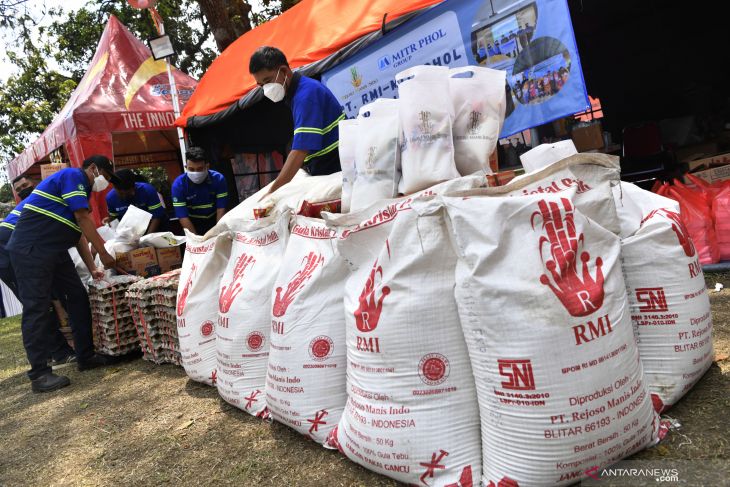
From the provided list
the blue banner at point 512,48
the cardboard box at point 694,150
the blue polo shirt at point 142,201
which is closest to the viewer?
the blue banner at point 512,48

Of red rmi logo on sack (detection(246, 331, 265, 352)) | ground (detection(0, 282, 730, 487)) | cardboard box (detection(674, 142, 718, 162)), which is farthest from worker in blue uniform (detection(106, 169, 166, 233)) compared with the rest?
cardboard box (detection(674, 142, 718, 162))

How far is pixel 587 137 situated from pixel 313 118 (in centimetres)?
441

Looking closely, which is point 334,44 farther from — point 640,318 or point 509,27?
point 640,318

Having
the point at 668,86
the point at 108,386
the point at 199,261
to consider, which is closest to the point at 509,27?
the point at 199,261

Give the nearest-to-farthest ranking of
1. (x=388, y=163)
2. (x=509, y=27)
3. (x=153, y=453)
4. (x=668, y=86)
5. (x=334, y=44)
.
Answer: (x=388, y=163) < (x=153, y=453) < (x=509, y=27) < (x=334, y=44) < (x=668, y=86)

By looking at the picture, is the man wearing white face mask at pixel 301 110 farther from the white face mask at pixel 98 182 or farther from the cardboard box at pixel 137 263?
the cardboard box at pixel 137 263

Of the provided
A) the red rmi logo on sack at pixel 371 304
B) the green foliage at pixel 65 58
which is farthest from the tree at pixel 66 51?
the red rmi logo on sack at pixel 371 304

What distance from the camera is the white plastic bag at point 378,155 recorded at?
1.97 m

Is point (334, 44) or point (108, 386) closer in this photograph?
point (108, 386)

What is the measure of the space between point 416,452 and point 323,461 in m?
0.47

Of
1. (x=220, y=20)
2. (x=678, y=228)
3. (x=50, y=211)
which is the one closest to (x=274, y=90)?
(x=50, y=211)

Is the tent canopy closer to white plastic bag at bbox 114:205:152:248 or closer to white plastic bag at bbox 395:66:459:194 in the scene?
white plastic bag at bbox 114:205:152:248

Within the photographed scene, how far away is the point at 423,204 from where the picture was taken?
5.07ft

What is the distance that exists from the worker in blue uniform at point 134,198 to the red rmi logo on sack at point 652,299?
4217mm
